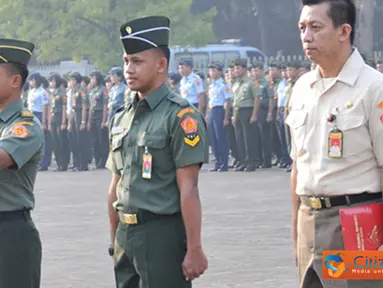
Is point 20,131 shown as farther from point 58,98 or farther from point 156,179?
point 58,98

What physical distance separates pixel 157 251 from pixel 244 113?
1401cm

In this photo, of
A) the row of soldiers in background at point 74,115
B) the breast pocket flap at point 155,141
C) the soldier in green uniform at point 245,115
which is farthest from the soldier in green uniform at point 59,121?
the breast pocket flap at point 155,141

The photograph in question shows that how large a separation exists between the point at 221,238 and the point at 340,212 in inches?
229

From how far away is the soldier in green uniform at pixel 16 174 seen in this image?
525 cm

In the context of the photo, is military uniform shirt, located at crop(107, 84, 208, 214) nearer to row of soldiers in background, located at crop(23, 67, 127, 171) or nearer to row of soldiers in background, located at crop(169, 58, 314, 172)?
row of soldiers in background, located at crop(169, 58, 314, 172)

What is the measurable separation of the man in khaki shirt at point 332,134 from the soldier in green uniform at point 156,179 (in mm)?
465

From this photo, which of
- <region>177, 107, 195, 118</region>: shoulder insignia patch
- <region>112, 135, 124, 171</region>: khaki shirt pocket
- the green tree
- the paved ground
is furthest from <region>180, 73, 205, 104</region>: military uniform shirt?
<region>177, 107, 195, 118</region>: shoulder insignia patch

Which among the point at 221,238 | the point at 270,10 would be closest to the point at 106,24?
the point at 270,10

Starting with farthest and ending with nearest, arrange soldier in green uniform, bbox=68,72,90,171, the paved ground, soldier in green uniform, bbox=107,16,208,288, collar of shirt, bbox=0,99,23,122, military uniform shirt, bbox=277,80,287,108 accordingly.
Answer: soldier in green uniform, bbox=68,72,90,171, military uniform shirt, bbox=277,80,287,108, the paved ground, collar of shirt, bbox=0,99,23,122, soldier in green uniform, bbox=107,16,208,288

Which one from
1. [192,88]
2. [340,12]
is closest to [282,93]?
[192,88]

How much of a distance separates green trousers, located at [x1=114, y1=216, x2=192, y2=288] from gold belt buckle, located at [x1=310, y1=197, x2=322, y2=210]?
24.1 inches

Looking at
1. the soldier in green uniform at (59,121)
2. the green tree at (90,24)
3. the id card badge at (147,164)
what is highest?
the green tree at (90,24)

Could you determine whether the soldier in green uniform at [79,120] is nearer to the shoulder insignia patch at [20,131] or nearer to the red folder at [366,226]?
the shoulder insignia patch at [20,131]

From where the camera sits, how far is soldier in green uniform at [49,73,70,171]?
21.5 metres
